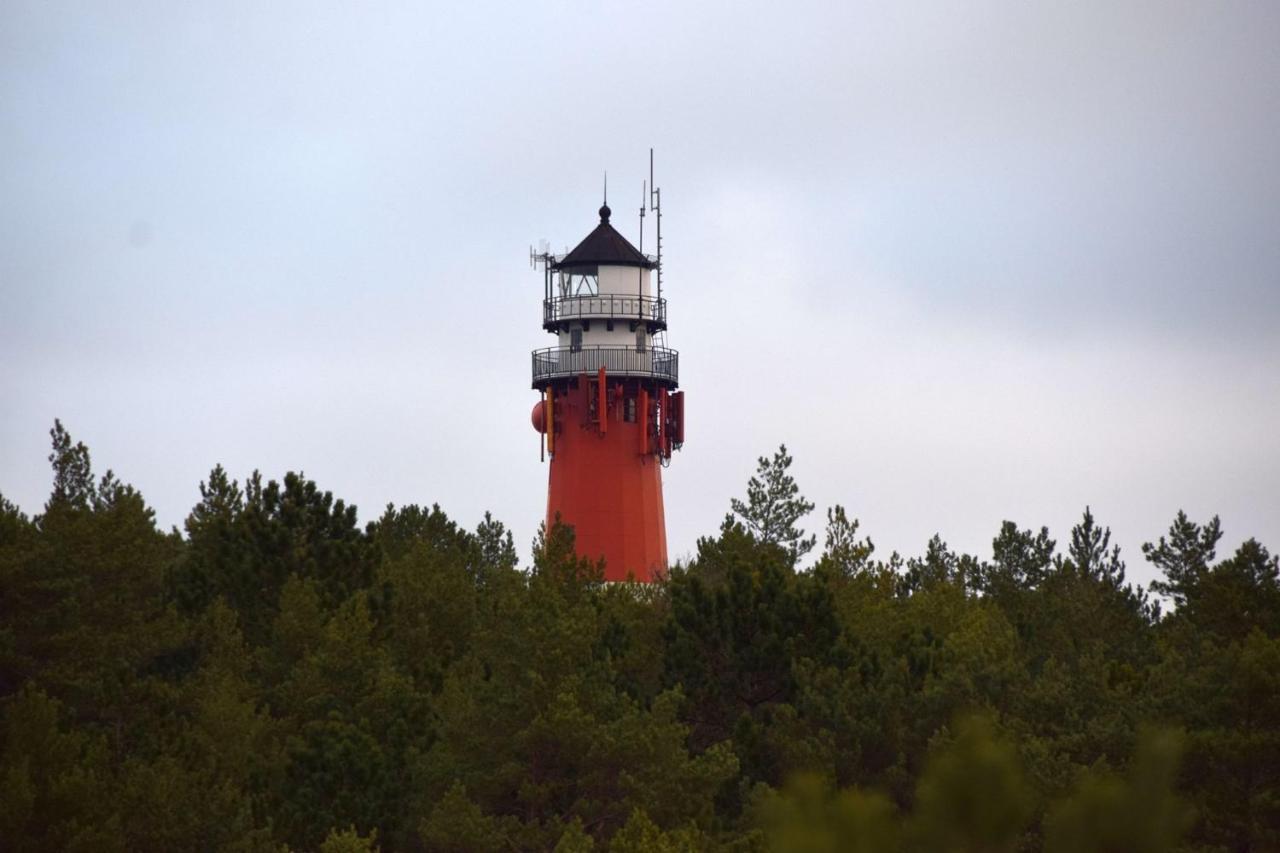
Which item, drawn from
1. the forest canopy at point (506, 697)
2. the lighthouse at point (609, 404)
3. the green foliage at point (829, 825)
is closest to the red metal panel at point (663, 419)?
the lighthouse at point (609, 404)

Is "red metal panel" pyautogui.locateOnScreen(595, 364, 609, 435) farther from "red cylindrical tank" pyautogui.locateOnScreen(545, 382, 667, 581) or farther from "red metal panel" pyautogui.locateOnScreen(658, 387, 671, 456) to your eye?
"red metal panel" pyautogui.locateOnScreen(658, 387, 671, 456)

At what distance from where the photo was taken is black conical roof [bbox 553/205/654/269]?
63.4 metres

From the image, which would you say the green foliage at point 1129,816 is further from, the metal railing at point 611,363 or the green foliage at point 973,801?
the metal railing at point 611,363

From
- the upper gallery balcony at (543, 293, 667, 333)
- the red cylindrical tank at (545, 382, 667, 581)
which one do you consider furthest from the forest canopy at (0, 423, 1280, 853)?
the upper gallery balcony at (543, 293, 667, 333)

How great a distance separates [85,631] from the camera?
41.7m

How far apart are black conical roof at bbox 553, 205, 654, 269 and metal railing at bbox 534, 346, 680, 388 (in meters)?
2.53

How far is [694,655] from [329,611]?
8.58 m

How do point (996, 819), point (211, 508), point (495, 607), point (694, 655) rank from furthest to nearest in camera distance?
point (211, 508) < point (495, 607) < point (694, 655) < point (996, 819)

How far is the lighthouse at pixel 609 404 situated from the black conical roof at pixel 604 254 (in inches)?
1.2

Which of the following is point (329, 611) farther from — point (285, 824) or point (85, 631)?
point (285, 824)

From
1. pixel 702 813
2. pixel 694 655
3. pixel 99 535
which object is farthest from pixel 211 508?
pixel 702 813

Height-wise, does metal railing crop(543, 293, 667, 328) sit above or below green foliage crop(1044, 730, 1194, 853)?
above

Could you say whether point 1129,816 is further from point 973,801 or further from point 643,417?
point 643,417

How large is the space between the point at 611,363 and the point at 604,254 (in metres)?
3.32
